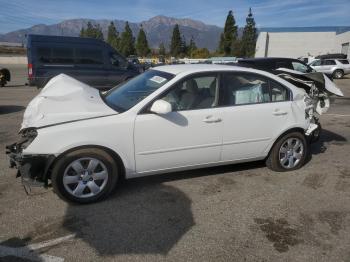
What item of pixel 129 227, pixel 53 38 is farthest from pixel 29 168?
pixel 53 38

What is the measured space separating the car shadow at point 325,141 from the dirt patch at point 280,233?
292 centimetres

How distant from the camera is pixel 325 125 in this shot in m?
8.71

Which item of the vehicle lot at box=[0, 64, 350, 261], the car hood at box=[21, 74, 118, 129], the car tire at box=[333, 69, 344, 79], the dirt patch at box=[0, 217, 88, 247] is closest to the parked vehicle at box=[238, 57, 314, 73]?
the vehicle lot at box=[0, 64, 350, 261]

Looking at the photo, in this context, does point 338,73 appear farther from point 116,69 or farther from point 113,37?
point 113,37

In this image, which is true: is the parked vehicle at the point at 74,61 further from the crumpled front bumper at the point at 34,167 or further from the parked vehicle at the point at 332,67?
the parked vehicle at the point at 332,67

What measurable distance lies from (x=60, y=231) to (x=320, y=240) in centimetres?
252

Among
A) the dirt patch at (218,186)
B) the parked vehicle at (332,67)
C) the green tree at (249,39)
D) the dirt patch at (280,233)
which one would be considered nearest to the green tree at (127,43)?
the green tree at (249,39)

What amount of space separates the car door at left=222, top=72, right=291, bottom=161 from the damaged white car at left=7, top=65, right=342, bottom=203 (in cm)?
1

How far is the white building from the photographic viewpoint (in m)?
65.2

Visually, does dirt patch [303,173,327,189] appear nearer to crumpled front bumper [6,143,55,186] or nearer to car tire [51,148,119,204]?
car tire [51,148,119,204]

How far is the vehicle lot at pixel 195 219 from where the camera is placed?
3229mm

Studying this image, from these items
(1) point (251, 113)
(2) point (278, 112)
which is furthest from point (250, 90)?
(2) point (278, 112)

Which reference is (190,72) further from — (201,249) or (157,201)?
(201,249)

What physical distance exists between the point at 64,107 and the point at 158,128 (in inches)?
44.0
